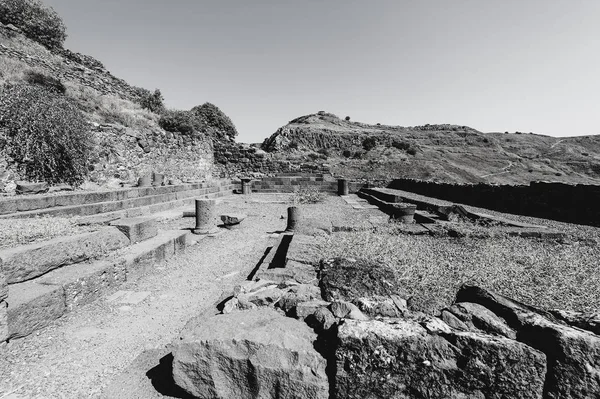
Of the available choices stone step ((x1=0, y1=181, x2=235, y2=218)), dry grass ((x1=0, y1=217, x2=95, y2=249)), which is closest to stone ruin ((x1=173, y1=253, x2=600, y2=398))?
dry grass ((x1=0, y1=217, x2=95, y2=249))

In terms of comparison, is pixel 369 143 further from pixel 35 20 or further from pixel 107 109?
pixel 35 20

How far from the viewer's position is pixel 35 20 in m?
18.0

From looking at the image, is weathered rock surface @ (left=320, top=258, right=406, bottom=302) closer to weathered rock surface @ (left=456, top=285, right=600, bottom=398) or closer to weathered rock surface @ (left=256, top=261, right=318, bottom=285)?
weathered rock surface @ (left=256, top=261, right=318, bottom=285)

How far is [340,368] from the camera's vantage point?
168 centimetres

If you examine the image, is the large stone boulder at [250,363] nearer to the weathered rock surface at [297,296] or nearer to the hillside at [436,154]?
the weathered rock surface at [297,296]

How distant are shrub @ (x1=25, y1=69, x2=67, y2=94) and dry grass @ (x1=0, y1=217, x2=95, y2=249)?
1183cm

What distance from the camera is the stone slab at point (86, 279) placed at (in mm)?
3414

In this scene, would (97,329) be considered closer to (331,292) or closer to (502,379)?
(331,292)

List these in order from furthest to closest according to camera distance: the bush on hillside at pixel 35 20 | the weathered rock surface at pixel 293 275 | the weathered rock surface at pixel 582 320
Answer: the bush on hillside at pixel 35 20 → the weathered rock surface at pixel 293 275 → the weathered rock surface at pixel 582 320

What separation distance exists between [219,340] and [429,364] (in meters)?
1.30

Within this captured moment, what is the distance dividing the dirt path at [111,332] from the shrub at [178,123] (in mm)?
15248

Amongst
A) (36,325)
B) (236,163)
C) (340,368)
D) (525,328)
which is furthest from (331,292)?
(236,163)

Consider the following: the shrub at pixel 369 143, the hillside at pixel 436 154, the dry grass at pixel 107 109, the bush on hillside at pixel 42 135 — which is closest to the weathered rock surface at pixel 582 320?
the bush on hillside at pixel 42 135

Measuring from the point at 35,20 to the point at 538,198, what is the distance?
28749 millimetres
